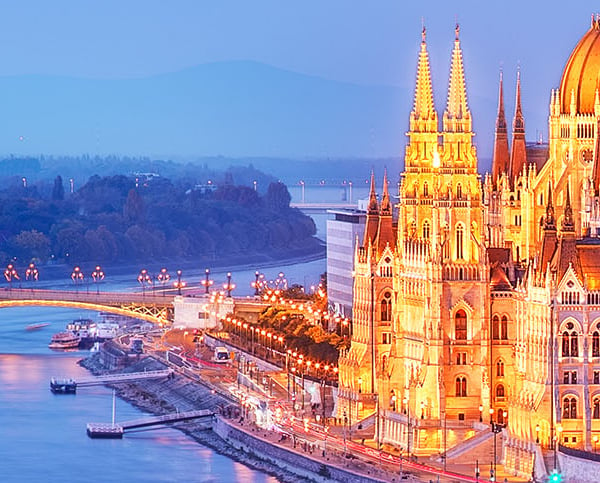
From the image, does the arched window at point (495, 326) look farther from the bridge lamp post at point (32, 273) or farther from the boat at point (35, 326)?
the bridge lamp post at point (32, 273)

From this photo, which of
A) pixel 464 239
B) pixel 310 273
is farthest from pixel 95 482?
pixel 310 273

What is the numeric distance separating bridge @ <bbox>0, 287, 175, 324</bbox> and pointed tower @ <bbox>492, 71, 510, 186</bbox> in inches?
1725

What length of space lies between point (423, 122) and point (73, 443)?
19308 millimetres

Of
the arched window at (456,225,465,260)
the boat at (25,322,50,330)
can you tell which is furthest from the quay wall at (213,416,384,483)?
the boat at (25,322,50,330)

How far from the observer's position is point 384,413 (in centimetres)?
8931

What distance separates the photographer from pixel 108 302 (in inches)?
5507

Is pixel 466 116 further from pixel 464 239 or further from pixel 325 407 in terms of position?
pixel 325 407

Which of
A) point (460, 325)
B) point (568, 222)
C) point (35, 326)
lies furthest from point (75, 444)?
point (35, 326)

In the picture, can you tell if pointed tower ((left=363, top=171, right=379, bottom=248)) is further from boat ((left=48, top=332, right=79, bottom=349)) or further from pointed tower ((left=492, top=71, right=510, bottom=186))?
boat ((left=48, top=332, right=79, bottom=349))

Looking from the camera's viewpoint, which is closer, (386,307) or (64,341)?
(386,307)

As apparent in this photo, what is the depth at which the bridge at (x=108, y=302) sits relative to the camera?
13775 cm

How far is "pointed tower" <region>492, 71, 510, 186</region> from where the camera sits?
9569 centimetres

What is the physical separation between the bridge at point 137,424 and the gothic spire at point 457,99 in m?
19.4

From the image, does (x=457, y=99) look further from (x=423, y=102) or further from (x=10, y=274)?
(x=10, y=274)
